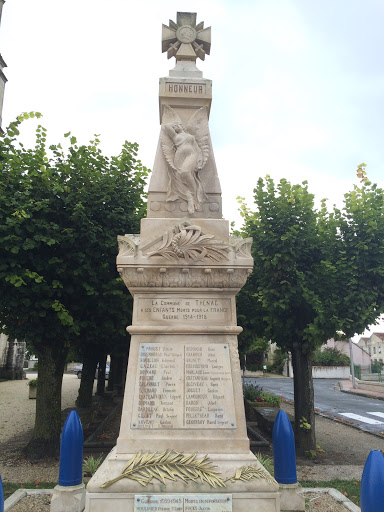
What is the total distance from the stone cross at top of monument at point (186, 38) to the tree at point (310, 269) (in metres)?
5.19

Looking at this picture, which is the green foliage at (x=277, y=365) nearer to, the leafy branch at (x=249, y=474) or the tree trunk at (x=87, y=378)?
the tree trunk at (x=87, y=378)

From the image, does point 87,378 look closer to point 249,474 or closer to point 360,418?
point 249,474

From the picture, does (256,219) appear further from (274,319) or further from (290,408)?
(290,408)

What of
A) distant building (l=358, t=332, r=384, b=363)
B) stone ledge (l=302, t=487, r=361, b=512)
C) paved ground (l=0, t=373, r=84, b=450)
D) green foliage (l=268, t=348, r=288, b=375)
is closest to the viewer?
stone ledge (l=302, t=487, r=361, b=512)

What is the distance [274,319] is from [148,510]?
24.0 feet

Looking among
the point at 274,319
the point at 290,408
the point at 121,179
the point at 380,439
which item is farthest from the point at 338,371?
the point at 121,179

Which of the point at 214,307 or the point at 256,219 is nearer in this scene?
the point at 214,307

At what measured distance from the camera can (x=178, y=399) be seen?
12.7 feet

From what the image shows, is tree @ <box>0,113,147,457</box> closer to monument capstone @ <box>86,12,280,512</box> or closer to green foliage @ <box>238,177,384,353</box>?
green foliage @ <box>238,177,384,353</box>

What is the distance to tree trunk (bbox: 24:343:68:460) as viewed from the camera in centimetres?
915

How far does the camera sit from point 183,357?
4004mm

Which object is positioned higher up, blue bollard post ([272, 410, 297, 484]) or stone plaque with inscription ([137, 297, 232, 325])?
stone plaque with inscription ([137, 297, 232, 325])

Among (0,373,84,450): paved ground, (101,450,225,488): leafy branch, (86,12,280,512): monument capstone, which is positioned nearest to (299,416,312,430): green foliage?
(86,12,280,512): monument capstone

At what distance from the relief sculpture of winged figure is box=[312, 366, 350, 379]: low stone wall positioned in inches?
1707
